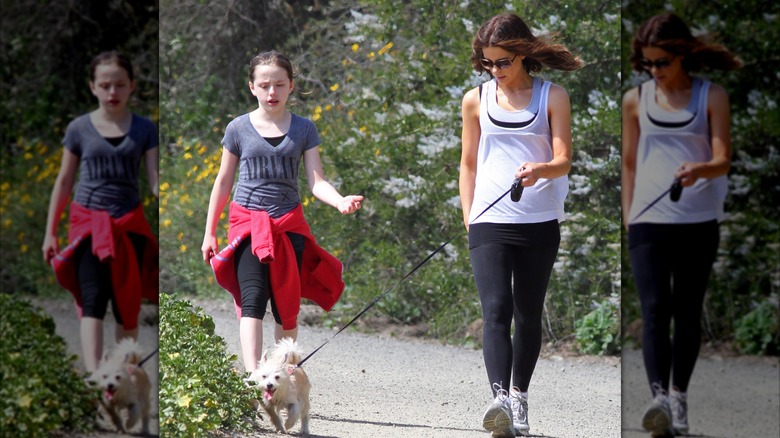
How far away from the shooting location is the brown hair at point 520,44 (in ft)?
13.8

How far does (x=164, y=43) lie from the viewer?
450cm

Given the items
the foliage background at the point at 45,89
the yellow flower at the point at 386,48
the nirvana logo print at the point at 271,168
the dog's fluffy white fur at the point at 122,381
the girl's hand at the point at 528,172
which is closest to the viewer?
the foliage background at the point at 45,89

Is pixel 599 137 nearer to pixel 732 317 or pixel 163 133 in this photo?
pixel 732 317

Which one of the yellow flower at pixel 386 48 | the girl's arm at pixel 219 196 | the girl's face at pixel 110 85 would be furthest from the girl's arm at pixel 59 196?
the yellow flower at pixel 386 48

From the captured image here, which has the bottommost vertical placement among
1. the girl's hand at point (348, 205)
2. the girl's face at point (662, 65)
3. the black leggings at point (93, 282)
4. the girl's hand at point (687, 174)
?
the black leggings at point (93, 282)

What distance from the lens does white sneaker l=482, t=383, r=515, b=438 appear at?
4.20m

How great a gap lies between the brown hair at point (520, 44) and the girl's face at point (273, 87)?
2.39ft

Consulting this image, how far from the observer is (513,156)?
418 centimetres

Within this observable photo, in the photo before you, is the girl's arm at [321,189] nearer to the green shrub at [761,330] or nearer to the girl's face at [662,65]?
the girl's face at [662,65]

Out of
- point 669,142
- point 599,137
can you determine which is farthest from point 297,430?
point 669,142

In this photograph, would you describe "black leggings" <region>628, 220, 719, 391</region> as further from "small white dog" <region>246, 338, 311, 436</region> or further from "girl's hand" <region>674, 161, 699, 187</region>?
"small white dog" <region>246, 338, 311, 436</region>

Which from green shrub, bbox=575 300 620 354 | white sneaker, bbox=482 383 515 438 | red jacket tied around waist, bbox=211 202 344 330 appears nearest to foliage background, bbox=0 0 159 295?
red jacket tied around waist, bbox=211 202 344 330

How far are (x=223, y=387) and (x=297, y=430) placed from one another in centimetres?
34

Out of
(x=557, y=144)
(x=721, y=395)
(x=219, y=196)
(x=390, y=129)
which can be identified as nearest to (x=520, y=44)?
(x=557, y=144)
